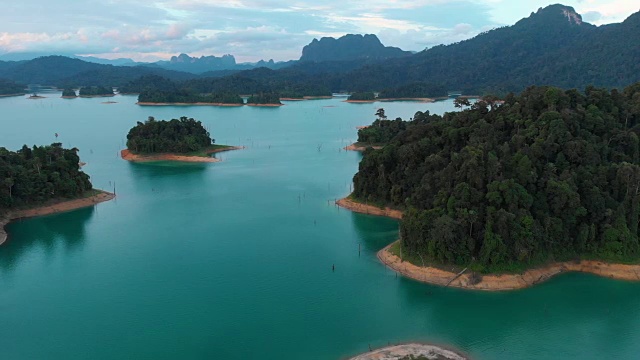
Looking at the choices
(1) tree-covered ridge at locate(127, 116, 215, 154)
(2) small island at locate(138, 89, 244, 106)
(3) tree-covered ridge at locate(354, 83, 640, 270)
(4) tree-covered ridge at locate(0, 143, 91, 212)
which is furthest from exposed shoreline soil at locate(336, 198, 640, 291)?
(2) small island at locate(138, 89, 244, 106)

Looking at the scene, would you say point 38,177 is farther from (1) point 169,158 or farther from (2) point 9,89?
(2) point 9,89

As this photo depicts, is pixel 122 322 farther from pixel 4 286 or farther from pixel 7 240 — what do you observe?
pixel 7 240

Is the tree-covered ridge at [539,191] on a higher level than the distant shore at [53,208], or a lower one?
higher

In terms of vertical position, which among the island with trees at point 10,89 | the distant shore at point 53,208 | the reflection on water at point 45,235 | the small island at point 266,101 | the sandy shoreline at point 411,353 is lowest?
the sandy shoreline at point 411,353

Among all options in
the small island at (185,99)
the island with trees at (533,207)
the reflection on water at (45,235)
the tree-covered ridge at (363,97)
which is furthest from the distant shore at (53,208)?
the tree-covered ridge at (363,97)

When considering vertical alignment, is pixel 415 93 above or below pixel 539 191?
above

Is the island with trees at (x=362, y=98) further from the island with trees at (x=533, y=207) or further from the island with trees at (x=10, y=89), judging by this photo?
the island with trees at (x=533, y=207)

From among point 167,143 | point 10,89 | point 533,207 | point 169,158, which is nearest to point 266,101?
point 167,143
